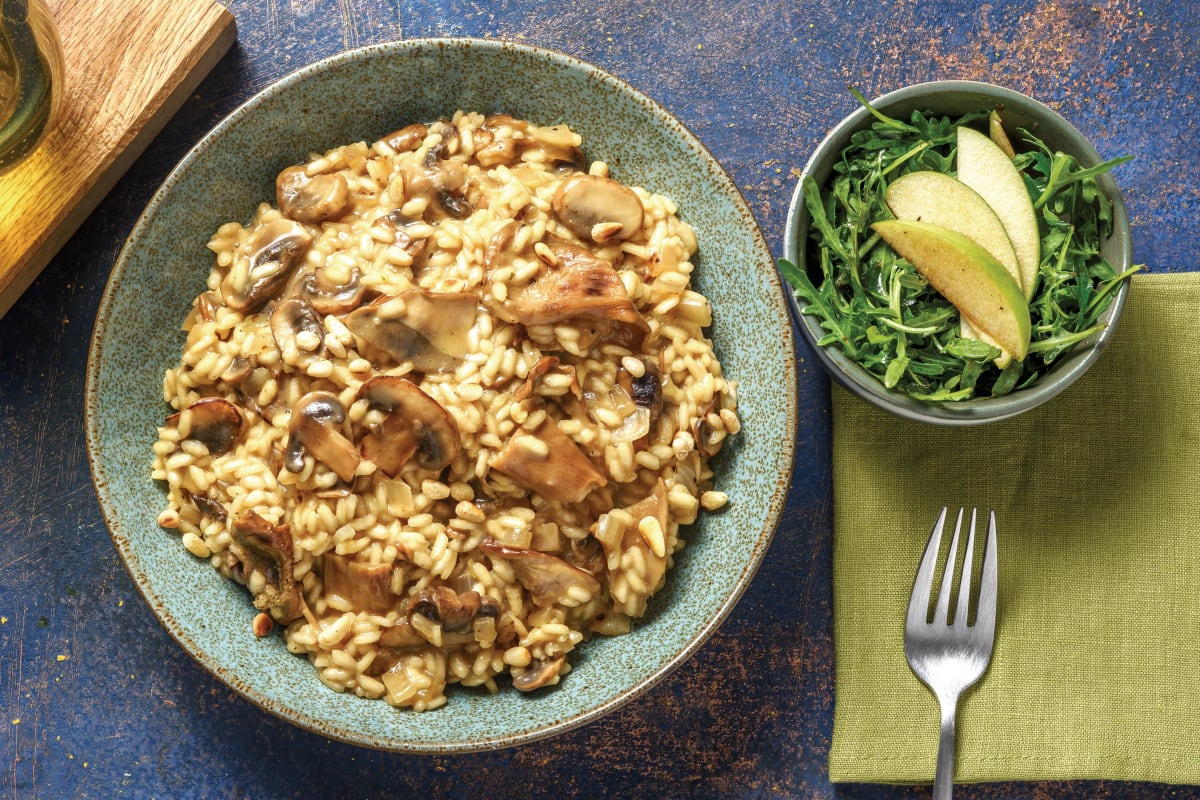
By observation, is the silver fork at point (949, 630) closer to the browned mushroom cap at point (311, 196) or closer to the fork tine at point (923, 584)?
the fork tine at point (923, 584)

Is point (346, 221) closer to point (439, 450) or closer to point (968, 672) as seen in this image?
point (439, 450)

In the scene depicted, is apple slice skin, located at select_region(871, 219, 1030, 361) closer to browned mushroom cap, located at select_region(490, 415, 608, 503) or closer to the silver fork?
the silver fork

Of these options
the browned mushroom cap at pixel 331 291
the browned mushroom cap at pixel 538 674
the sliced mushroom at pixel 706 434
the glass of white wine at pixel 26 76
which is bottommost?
the browned mushroom cap at pixel 538 674

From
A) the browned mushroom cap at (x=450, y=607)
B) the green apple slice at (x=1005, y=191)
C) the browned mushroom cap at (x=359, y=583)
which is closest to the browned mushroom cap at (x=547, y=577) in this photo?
the browned mushroom cap at (x=450, y=607)

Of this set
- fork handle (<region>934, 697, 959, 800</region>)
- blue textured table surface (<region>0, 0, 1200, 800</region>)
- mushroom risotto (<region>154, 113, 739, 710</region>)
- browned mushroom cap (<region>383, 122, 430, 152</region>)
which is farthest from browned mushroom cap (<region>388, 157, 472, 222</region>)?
fork handle (<region>934, 697, 959, 800</region>)

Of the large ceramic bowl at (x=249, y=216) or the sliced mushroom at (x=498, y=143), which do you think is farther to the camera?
the sliced mushroom at (x=498, y=143)
